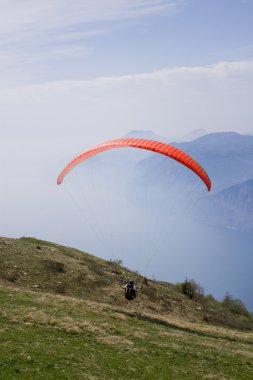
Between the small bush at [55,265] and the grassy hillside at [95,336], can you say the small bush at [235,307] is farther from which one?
the small bush at [55,265]

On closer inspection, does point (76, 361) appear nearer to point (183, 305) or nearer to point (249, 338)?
point (249, 338)

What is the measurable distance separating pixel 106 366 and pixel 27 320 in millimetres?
6691

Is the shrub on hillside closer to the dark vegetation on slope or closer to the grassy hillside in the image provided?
the dark vegetation on slope

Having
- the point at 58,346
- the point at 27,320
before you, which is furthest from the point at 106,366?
the point at 27,320

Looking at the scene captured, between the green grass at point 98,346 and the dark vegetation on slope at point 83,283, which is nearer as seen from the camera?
the green grass at point 98,346

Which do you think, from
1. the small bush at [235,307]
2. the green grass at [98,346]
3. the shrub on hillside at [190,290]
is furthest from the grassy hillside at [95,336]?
the small bush at [235,307]

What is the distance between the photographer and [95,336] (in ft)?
77.4

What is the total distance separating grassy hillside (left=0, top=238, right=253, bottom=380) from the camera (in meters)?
19.3

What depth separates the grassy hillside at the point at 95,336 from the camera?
1933 centimetres

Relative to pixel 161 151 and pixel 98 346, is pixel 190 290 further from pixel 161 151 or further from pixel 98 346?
pixel 98 346

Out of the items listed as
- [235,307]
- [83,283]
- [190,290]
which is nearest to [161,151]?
[83,283]

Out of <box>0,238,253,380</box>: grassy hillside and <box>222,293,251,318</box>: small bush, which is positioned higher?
<box>222,293,251,318</box>: small bush

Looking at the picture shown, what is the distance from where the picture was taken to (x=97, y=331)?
80.1 feet

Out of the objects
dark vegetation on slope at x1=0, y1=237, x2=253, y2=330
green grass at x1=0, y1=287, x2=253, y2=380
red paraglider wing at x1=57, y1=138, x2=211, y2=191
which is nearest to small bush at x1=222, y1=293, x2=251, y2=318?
dark vegetation on slope at x1=0, y1=237, x2=253, y2=330
